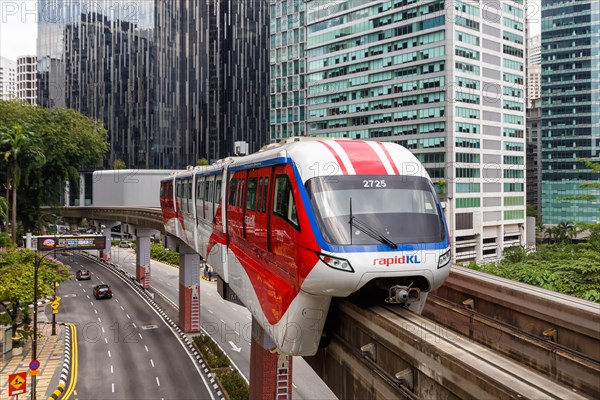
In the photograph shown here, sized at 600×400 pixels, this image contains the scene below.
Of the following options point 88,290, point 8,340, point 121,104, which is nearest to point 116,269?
point 88,290

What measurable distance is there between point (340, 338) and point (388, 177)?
343 centimetres

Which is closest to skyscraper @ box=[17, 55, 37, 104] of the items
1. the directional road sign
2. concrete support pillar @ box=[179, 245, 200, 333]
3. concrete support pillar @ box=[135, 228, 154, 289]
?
concrete support pillar @ box=[135, 228, 154, 289]

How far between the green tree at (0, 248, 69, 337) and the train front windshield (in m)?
30.4

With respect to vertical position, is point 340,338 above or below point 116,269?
above

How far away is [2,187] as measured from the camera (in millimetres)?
61656

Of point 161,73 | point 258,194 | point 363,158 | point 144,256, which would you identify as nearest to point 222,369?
point 258,194

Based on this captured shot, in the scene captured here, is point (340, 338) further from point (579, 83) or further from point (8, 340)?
point (579, 83)

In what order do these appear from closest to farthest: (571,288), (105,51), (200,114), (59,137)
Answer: (571,288) → (59,137) → (105,51) → (200,114)

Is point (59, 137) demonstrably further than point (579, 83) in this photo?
No

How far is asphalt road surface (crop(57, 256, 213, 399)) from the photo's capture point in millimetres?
31781

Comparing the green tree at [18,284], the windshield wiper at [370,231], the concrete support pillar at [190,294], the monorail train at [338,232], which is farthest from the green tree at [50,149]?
the windshield wiper at [370,231]

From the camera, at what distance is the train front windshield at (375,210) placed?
30.4ft

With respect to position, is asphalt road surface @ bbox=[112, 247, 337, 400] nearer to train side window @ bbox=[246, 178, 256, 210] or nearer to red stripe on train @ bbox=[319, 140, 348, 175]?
train side window @ bbox=[246, 178, 256, 210]

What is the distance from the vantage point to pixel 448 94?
75.4m
